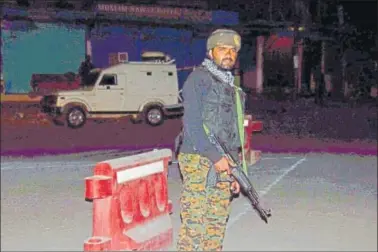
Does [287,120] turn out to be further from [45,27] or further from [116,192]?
[116,192]

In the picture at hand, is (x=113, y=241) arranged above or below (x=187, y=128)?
below

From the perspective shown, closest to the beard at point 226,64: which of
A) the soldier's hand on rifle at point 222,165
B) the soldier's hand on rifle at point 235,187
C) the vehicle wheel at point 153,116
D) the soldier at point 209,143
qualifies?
the soldier at point 209,143

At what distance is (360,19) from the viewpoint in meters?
38.9

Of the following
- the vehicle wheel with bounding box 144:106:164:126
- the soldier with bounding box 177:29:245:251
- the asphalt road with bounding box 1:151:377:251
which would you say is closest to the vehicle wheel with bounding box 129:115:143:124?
the vehicle wheel with bounding box 144:106:164:126

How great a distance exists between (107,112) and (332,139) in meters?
7.01

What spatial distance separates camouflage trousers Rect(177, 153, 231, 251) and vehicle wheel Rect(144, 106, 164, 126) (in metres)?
16.5

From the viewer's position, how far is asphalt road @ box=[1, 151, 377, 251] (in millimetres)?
6996

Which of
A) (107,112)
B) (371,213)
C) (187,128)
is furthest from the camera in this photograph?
(107,112)

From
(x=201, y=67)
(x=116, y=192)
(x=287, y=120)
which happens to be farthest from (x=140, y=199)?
(x=287, y=120)

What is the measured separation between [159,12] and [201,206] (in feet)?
93.8

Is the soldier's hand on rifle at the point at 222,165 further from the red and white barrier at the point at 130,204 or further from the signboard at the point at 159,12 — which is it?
the signboard at the point at 159,12

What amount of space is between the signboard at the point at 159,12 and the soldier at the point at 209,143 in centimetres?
2693

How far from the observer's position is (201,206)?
5.32 metres

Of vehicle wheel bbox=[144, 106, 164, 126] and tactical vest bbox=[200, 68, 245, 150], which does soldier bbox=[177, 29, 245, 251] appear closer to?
tactical vest bbox=[200, 68, 245, 150]
